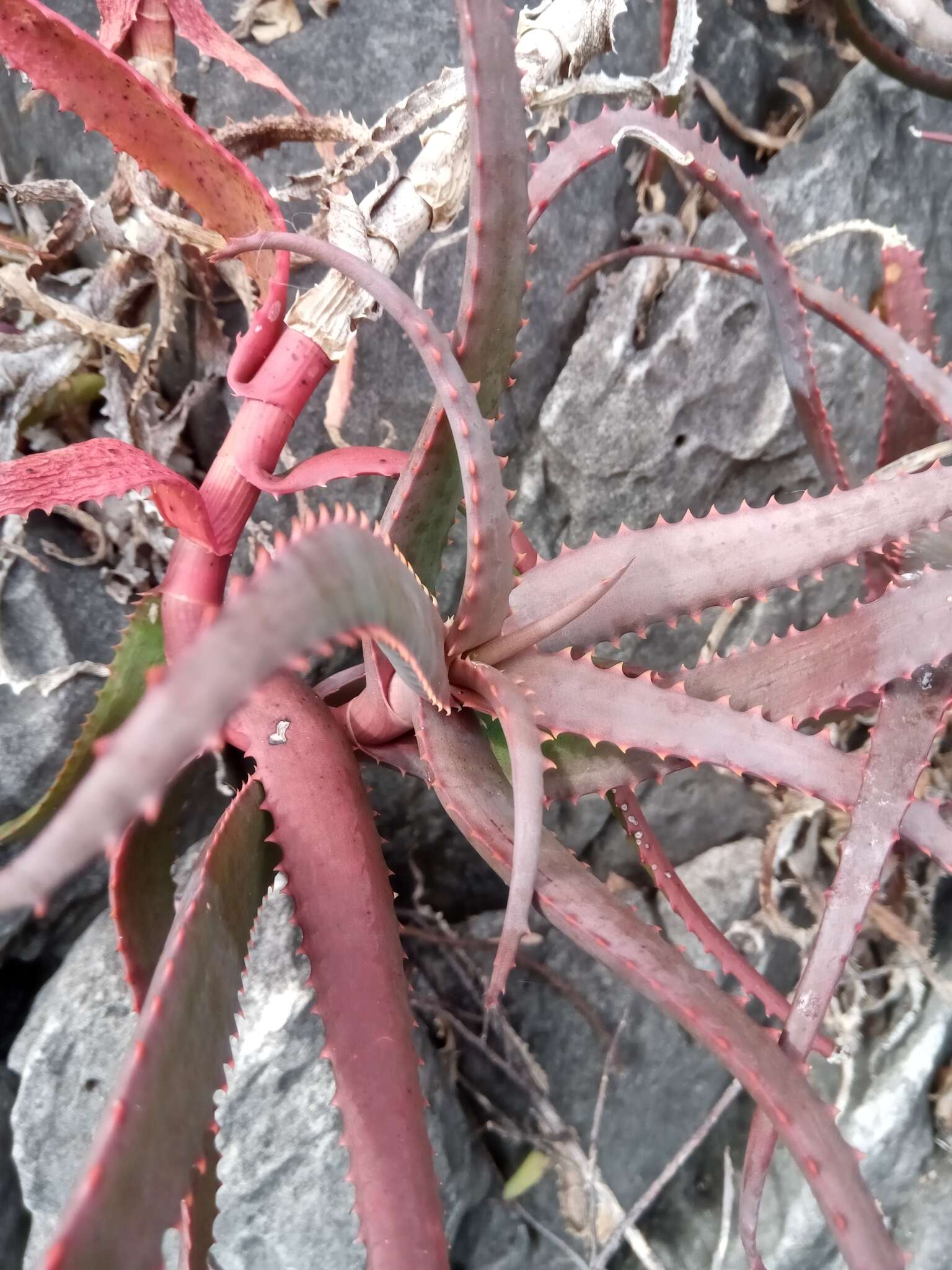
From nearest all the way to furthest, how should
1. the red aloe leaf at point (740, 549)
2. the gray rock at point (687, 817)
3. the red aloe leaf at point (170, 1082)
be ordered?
the red aloe leaf at point (170, 1082) → the red aloe leaf at point (740, 549) → the gray rock at point (687, 817)

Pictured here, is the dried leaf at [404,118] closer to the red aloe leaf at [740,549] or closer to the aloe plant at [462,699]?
the aloe plant at [462,699]

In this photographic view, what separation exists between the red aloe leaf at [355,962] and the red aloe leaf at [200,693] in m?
0.25

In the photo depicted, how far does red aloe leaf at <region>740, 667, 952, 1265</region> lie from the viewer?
0.47 meters

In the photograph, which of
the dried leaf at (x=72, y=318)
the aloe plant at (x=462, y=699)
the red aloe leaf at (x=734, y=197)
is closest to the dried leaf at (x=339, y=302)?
the aloe plant at (x=462, y=699)

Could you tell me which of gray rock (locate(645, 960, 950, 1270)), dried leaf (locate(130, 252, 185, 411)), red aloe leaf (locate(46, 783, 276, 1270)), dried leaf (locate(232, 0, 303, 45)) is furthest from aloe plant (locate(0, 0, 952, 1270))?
gray rock (locate(645, 960, 950, 1270))

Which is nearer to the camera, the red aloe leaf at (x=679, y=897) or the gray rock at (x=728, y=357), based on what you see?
the red aloe leaf at (x=679, y=897)

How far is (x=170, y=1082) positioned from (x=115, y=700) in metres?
0.32

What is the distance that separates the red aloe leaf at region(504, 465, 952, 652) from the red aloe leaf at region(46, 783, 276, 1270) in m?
0.25

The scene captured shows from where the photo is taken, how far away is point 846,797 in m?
0.48

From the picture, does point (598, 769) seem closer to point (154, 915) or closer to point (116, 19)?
point (154, 915)

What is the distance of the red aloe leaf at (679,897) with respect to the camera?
57cm

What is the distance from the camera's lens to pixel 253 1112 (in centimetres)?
67

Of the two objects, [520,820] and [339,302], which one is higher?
[339,302]

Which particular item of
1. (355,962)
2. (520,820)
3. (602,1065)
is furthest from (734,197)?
(602,1065)
